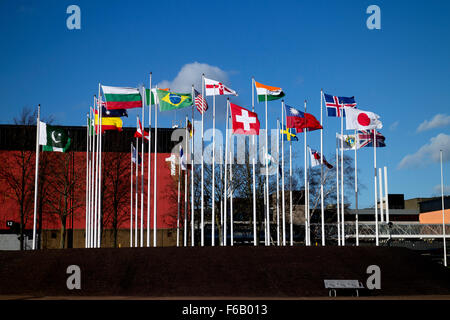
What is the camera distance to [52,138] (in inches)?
1308

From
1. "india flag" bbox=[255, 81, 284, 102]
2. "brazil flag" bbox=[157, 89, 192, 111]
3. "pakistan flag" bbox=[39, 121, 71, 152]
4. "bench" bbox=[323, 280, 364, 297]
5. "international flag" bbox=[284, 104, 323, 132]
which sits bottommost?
"bench" bbox=[323, 280, 364, 297]

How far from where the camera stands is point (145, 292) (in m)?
27.0

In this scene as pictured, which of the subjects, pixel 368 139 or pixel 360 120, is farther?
pixel 368 139

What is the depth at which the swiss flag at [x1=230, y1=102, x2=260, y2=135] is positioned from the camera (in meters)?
32.4

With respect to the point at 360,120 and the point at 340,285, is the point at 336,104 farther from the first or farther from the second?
the point at 340,285

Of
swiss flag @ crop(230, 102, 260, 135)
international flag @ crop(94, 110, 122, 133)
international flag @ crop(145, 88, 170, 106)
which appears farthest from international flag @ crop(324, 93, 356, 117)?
international flag @ crop(94, 110, 122, 133)

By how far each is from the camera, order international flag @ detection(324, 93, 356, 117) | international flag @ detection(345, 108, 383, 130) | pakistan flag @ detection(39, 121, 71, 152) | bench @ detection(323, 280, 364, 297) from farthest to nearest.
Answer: international flag @ detection(324, 93, 356, 117) < international flag @ detection(345, 108, 383, 130) < pakistan flag @ detection(39, 121, 71, 152) < bench @ detection(323, 280, 364, 297)

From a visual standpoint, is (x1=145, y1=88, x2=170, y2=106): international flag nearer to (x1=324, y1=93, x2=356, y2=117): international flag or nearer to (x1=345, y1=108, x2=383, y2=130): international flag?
(x1=324, y1=93, x2=356, y2=117): international flag

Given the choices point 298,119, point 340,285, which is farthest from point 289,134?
point 340,285

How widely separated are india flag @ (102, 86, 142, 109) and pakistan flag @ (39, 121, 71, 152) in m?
4.08

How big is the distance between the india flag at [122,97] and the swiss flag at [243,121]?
235 inches

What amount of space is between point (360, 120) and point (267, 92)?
6649mm

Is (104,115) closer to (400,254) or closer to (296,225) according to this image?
(400,254)
